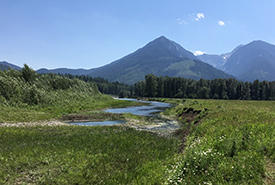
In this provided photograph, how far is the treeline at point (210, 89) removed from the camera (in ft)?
489

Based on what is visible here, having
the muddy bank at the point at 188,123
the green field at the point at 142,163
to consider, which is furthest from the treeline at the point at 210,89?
the green field at the point at 142,163

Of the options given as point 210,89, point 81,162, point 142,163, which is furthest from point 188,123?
point 210,89

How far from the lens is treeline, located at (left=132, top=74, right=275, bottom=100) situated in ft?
489

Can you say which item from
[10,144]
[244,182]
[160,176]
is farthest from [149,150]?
[10,144]

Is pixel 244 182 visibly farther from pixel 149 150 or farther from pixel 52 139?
pixel 52 139

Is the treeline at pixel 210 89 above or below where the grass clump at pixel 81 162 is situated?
above

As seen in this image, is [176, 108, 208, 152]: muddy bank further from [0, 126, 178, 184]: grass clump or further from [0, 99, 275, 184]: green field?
[0, 99, 275, 184]: green field

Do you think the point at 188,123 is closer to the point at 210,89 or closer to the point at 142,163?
the point at 142,163

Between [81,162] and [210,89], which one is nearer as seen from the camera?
[81,162]

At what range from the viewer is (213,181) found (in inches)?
325

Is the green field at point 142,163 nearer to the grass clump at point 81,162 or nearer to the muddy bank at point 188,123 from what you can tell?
the grass clump at point 81,162

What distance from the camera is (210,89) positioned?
159875 mm

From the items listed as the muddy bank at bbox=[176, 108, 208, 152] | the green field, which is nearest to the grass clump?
the green field

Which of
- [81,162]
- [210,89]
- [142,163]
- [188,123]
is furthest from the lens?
[210,89]
